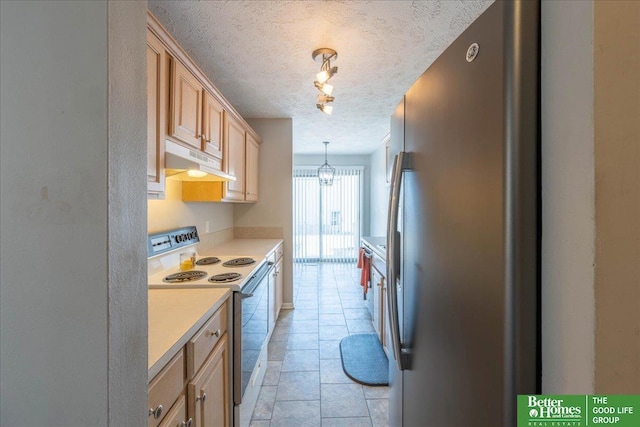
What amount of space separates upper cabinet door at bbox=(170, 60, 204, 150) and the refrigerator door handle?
3.83ft

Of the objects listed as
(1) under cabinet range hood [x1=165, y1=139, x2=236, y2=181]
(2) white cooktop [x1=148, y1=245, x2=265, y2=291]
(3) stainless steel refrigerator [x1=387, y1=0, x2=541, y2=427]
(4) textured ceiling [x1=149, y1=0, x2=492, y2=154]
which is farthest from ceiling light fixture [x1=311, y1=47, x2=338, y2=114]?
(2) white cooktop [x1=148, y1=245, x2=265, y2=291]

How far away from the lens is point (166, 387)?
0.92 meters

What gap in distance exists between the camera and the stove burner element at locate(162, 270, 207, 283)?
1732 mm

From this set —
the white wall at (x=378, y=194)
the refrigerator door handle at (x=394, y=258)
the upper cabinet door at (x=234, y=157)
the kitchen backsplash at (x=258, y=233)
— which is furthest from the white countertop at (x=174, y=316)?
the white wall at (x=378, y=194)

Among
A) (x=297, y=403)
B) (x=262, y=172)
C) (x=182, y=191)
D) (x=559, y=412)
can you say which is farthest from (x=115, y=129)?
(x=262, y=172)

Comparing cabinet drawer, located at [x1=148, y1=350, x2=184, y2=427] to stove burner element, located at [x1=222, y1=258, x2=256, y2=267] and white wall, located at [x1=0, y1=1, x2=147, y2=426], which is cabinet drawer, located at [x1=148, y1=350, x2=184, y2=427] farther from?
stove burner element, located at [x1=222, y1=258, x2=256, y2=267]

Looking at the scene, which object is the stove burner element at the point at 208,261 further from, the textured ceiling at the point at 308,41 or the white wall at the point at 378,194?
the white wall at the point at 378,194

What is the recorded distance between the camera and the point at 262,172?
377cm

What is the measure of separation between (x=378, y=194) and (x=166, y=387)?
534 centimetres

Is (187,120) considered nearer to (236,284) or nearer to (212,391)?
(236,284)

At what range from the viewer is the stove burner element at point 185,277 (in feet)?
5.68

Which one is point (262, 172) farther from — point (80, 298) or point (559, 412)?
point (559, 412)

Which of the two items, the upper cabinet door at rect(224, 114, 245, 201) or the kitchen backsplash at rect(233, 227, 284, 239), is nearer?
the upper cabinet door at rect(224, 114, 245, 201)

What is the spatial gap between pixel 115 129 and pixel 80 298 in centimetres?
33
